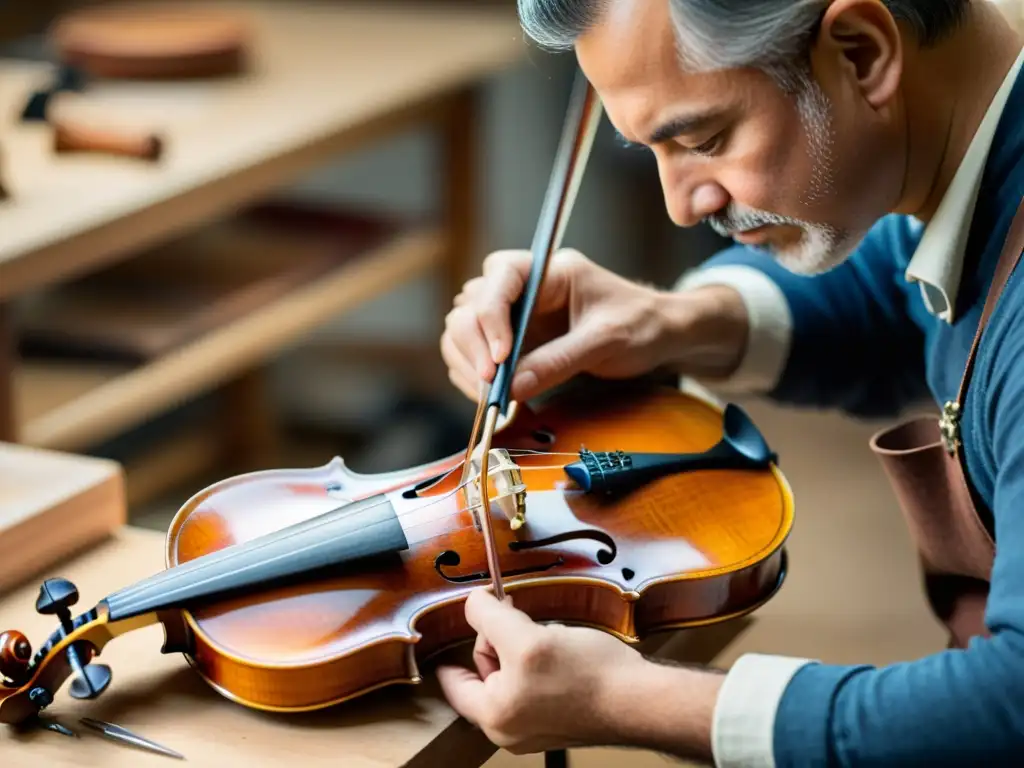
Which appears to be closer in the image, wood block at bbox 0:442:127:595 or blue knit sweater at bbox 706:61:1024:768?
blue knit sweater at bbox 706:61:1024:768

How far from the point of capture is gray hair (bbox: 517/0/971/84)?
35.2 inches

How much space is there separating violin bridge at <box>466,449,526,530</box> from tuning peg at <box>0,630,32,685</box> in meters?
0.31

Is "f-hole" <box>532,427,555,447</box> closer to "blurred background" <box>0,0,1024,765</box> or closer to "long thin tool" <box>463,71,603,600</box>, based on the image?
"long thin tool" <box>463,71,603,600</box>

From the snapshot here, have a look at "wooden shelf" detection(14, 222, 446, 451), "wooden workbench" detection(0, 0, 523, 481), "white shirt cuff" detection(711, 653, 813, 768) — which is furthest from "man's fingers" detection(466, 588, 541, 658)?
"wooden shelf" detection(14, 222, 446, 451)

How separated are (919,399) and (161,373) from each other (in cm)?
107

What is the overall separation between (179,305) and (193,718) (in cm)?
137

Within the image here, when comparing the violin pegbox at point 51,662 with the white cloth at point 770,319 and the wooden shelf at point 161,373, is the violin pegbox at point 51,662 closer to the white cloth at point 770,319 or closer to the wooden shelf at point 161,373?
the white cloth at point 770,319

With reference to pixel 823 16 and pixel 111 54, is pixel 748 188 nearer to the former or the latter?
pixel 823 16

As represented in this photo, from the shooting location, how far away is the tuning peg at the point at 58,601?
84cm

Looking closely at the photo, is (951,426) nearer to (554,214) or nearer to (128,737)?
(554,214)

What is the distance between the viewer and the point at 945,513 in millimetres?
1089

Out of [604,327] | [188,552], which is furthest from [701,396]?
[188,552]

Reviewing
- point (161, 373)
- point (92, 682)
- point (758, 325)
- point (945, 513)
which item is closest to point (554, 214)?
point (758, 325)

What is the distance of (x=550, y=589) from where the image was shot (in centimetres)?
91
